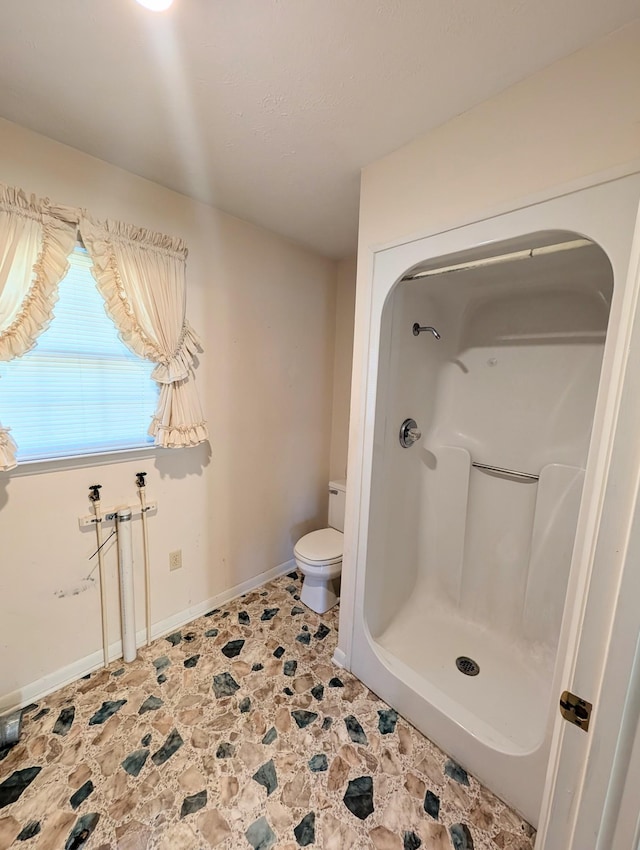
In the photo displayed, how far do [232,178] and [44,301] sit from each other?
3.31 feet

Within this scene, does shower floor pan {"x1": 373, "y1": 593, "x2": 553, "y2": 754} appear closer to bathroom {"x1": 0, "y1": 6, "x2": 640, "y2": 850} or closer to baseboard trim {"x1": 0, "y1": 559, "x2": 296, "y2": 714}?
bathroom {"x1": 0, "y1": 6, "x2": 640, "y2": 850}

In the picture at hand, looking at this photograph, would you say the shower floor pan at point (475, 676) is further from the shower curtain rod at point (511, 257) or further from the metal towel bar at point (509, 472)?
the shower curtain rod at point (511, 257)

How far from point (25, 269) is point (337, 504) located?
83.9 inches

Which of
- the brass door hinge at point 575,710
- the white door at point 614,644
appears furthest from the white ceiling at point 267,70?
the brass door hinge at point 575,710

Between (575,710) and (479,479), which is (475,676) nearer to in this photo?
(479,479)

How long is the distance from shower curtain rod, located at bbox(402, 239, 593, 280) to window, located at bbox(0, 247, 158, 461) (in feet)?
4.65

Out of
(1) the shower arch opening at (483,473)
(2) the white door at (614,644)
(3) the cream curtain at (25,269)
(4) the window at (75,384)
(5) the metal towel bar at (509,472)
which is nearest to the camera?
(2) the white door at (614,644)

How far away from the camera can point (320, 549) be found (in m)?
2.19

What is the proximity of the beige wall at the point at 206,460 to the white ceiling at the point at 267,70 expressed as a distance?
202 mm

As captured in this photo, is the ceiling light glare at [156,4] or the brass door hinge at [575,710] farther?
the ceiling light glare at [156,4]

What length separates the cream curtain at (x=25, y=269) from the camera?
1269mm

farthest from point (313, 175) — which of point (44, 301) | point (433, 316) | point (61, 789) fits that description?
point (61, 789)

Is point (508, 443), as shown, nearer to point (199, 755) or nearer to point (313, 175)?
point (313, 175)

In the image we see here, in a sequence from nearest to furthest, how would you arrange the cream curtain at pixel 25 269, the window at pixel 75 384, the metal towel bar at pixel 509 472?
the cream curtain at pixel 25 269
the window at pixel 75 384
the metal towel bar at pixel 509 472
